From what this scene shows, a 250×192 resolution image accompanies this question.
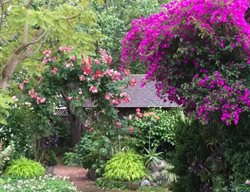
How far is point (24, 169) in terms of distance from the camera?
10.7m

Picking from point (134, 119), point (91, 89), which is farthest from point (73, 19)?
point (134, 119)

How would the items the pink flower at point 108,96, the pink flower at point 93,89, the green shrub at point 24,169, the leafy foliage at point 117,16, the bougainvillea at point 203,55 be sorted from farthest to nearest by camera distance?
the leafy foliage at point 117,16, the pink flower at point 108,96, the pink flower at point 93,89, the green shrub at point 24,169, the bougainvillea at point 203,55

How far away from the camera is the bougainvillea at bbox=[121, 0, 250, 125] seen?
5348 millimetres

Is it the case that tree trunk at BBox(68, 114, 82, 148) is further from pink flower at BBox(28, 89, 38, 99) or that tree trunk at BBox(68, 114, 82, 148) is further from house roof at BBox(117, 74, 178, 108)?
pink flower at BBox(28, 89, 38, 99)

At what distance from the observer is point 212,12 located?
5.60 m

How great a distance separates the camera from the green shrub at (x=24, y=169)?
1059cm

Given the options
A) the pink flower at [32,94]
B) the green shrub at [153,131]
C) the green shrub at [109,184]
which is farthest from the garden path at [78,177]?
the pink flower at [32,94]

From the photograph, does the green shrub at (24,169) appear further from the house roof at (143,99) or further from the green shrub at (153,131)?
the house roof at (143,99)

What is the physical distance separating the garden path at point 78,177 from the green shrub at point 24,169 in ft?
5.46

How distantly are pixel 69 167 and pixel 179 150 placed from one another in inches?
407

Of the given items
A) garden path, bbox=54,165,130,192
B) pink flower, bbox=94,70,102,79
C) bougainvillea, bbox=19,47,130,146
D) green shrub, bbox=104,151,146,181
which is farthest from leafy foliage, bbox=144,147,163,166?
pink flower, bbox=94,70,102,79

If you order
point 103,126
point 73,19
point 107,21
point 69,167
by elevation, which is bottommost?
point 69,167

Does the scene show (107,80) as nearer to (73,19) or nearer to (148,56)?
(73,19)

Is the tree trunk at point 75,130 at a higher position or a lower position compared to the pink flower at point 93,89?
lower
